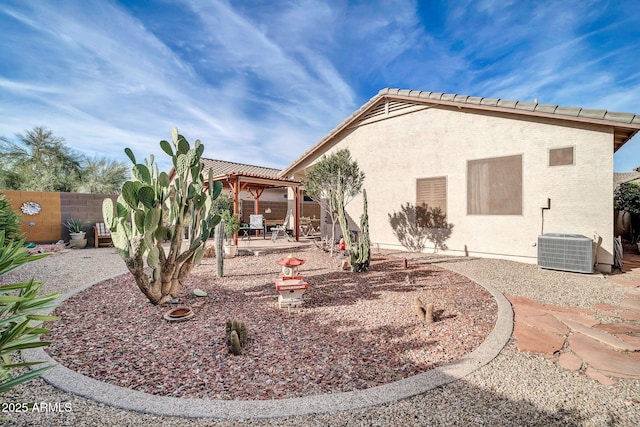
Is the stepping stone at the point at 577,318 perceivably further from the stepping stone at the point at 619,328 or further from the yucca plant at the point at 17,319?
the yucca plant at the point at 17,319

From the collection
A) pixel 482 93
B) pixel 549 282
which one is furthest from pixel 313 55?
pixel 549 282

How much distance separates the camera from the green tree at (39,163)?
18.3 meters

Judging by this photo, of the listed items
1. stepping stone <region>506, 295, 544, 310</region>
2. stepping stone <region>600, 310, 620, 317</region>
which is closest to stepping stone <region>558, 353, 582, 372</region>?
stepping stone <region>506, 295, 544, 310</region>

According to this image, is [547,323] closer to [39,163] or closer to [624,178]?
[624,178]

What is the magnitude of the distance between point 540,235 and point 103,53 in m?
12.7

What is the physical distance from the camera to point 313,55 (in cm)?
993

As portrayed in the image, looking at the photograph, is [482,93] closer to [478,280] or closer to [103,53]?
[478,280]

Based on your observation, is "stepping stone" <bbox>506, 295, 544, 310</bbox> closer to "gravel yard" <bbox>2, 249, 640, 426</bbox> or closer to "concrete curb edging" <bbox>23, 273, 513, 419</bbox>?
"gravel yard" <bbox>2, 249, 640, 426</bbox>

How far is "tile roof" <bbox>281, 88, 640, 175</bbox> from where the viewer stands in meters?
6.34

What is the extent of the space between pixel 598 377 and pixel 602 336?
1.28 metres

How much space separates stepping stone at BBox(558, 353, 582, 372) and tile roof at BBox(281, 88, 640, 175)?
6.45 m

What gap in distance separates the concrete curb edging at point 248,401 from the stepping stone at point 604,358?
4.45 ft

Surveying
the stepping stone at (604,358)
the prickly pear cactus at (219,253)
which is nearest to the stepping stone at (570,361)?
the stepping stone at (604,358)

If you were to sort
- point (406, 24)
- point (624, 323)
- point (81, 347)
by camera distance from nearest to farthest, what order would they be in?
point (81, 347), point (624, 323), point (406, 24)
